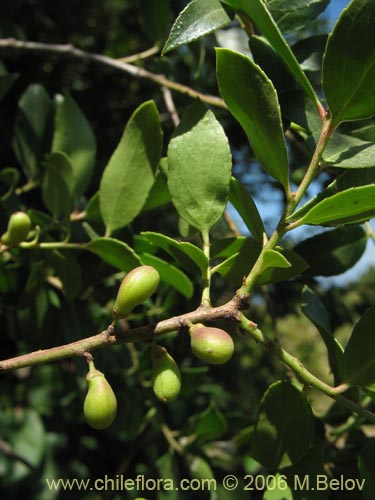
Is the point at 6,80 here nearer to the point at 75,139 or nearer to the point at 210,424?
the point at 75,139

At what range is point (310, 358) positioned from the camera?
103 inches

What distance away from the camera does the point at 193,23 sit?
0.60 meters

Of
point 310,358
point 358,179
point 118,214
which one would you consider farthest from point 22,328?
point 310,358

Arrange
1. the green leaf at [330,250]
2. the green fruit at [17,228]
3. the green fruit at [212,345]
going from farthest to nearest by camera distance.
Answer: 1. the green leaf at [330,250]
2. the green fruit at [17,228]
3. the green fruit at [212,345]

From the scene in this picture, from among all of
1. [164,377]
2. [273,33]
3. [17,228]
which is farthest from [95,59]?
[164,377]

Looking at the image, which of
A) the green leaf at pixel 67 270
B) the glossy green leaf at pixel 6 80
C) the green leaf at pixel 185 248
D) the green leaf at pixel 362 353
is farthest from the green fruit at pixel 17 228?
the green leaf at pixel 362 353

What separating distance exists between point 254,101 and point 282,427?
34cm

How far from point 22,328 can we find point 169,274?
0.35 meters

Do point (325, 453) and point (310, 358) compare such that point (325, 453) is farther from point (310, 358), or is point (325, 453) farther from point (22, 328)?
point (310, 358)

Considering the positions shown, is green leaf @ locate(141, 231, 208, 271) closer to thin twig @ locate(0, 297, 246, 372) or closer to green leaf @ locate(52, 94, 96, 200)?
thin twig @ locate(0, 297, 246, 372)

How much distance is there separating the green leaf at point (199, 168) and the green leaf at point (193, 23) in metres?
0.06

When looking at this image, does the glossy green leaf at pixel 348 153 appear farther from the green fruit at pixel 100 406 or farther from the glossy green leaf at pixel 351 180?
the green fruit at pixel 100 406

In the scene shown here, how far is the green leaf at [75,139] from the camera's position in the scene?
34.7 inches

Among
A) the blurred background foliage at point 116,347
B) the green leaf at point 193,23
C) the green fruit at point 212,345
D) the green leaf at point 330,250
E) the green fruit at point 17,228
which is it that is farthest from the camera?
the blurred background foliage at point 116,347
